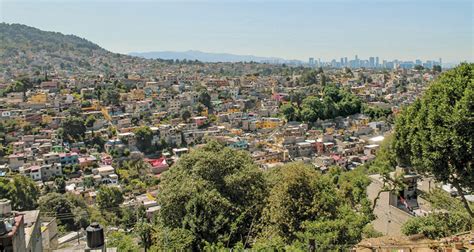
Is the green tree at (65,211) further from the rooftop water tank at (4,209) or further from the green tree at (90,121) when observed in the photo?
the green tree at (90,121)

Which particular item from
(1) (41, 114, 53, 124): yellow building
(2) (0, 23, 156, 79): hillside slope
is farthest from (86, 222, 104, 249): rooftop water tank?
(2) (0, 23, 156, 79): hillside slope

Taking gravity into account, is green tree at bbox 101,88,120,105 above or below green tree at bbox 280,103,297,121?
above

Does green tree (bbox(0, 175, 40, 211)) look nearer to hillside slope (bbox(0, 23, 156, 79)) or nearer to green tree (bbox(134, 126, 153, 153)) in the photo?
green tree (bbox(134, 126, 153, 153))

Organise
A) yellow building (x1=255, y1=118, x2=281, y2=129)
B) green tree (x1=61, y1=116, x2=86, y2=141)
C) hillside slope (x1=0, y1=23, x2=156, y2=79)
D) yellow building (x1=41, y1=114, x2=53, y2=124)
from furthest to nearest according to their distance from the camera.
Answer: hillside slope (x1=0, y1=23, x2=156, y2=79) → yellow building (x1=255, y1=118, x2=281, y2=129) → yellow building (x1=41, y1=114, x2=53, y2=124) → green tree (x1=61, y1=116, x2=86, y2=141)

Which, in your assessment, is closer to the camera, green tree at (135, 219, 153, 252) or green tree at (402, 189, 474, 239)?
green tree at (402, 189, 474, 239)

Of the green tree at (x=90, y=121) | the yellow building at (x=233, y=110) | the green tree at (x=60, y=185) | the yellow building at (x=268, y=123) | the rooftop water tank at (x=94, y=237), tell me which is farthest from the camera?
the yellow building at (x=233, y=110)

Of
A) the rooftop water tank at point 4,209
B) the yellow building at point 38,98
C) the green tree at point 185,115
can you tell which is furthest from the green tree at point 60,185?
the rooftop water tank at point 4,209

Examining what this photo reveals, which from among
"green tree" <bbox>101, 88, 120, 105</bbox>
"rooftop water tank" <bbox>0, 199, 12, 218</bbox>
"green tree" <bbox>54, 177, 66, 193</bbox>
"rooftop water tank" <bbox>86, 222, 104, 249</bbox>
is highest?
"rooftop water tank" <bbox>0, 199, 12, 218</bbox>

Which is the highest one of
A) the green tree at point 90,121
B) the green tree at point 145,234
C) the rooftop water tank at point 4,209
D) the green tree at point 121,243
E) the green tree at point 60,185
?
the rooftop water tank at point 4,209
